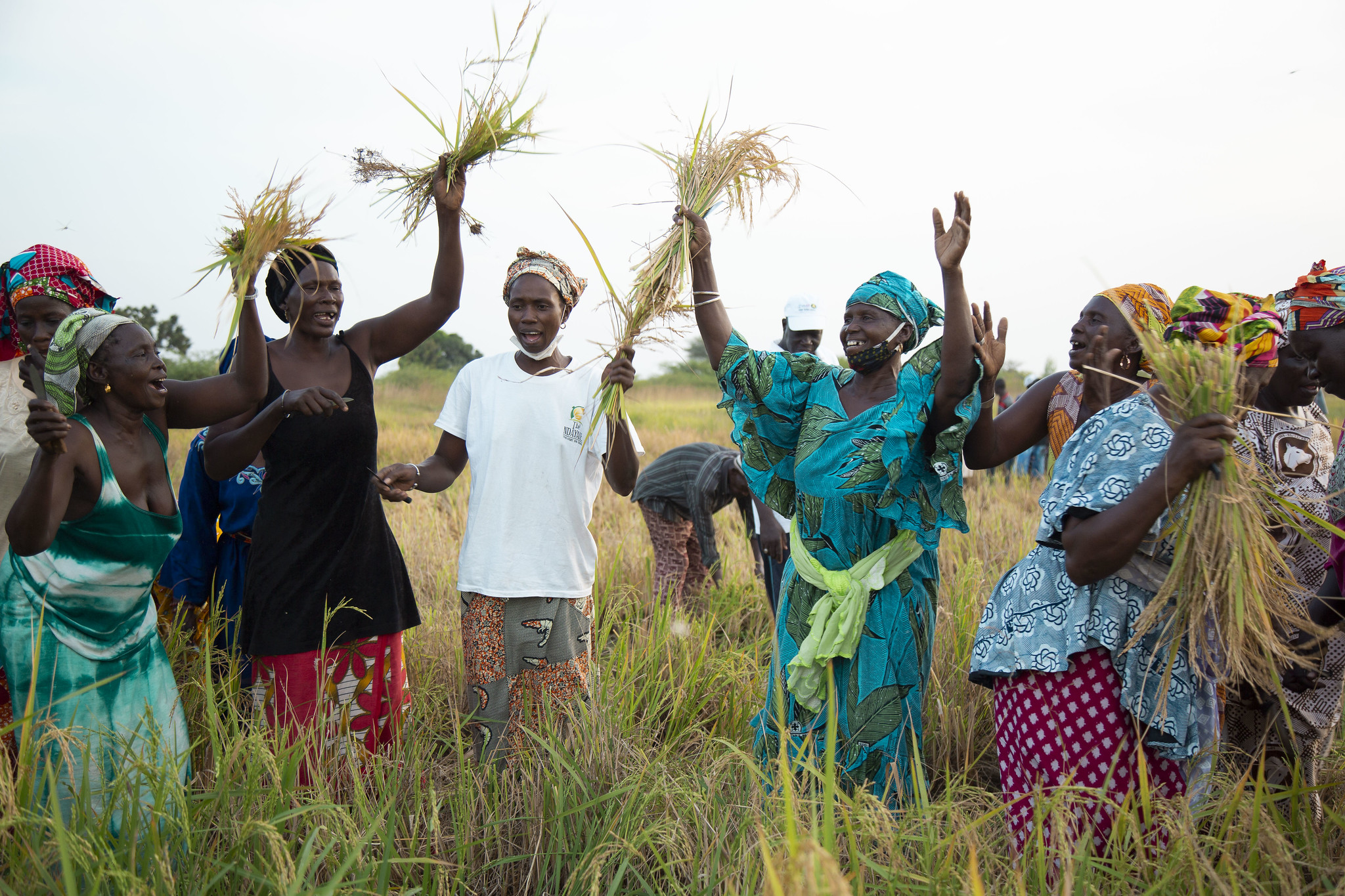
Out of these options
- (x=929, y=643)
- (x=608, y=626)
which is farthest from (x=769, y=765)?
(x=608, y=626)

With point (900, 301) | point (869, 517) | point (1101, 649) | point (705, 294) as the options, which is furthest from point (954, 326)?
point (1101, 649)

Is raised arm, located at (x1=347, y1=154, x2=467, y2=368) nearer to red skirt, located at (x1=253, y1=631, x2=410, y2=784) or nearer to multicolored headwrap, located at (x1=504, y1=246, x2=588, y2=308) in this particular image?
multicolored headwrap, located at (x1=504, y1=246, x2=588, y2=308)

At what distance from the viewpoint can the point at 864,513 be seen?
276 centimetres

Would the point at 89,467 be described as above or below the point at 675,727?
above

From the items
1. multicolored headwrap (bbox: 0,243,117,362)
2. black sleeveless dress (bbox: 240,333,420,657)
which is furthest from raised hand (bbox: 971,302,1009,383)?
multicolored headwrap (bbox: 0,243,117,362)

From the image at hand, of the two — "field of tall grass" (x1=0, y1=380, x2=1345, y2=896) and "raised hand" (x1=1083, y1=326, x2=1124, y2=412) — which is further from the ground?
"raised hand" (x1=1083, y1=326, x2=1124, y2=412)

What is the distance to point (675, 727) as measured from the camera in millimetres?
3188

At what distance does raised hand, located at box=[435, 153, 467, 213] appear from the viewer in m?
2.83

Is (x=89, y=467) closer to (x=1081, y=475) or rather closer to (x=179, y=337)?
(x=1081, y=475)

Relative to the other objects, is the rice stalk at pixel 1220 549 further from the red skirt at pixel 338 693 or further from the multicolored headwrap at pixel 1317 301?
the red skirt at pixel 338 693

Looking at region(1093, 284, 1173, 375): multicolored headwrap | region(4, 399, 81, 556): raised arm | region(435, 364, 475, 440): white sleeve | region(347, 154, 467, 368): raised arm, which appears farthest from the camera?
region(435, 364, 475, 440): white sleeve

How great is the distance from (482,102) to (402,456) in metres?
9.20

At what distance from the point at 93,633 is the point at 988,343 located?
2.73 metres

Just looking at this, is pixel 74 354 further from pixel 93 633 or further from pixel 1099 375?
pixel 1099 375
